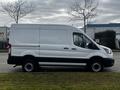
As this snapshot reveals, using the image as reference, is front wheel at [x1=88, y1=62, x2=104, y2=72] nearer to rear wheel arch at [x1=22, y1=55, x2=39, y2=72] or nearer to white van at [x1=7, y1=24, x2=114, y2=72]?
white van at [x1=7, y1=24, x2=114, y2=72]

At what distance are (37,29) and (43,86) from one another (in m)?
4.76

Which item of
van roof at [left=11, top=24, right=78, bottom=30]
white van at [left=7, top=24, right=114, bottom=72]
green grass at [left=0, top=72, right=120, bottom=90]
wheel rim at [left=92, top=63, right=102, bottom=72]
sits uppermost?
van roof at [left=11, top=24, right=78, bottom=30]

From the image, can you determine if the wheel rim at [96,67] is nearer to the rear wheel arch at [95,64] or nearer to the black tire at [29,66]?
the rear wheel arch at [95,64]

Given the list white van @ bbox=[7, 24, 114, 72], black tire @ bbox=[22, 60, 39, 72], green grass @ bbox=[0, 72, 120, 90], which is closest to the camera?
green grass @ bbox=[0, 72, 120, 90]

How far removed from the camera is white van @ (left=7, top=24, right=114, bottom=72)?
13.0m

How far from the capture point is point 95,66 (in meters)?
13.2

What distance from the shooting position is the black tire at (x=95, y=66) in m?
13.2

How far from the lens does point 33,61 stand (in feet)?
43.2

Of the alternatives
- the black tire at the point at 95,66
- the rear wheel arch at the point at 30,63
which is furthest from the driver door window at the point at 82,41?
the rear wheel arch at the point at 30,63

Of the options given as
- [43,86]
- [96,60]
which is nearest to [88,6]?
[96,60]

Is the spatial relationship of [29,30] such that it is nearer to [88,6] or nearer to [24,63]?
[24,63]

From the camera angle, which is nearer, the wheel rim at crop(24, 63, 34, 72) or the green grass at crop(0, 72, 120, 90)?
the green grass at crop(0, 72, 120, 90)

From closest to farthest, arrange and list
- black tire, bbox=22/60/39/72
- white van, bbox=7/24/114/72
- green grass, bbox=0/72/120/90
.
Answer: green grass, bbox=0/72/120/90 → white van, bbox=7/24/114/72 → black tire, bbox=22/60/39/72

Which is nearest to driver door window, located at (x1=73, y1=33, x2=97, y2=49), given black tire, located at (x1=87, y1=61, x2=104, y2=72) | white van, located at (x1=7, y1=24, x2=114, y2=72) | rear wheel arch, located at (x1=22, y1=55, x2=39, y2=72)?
white van, located at (x1=7, y1=24, x2=114, y2=72)
